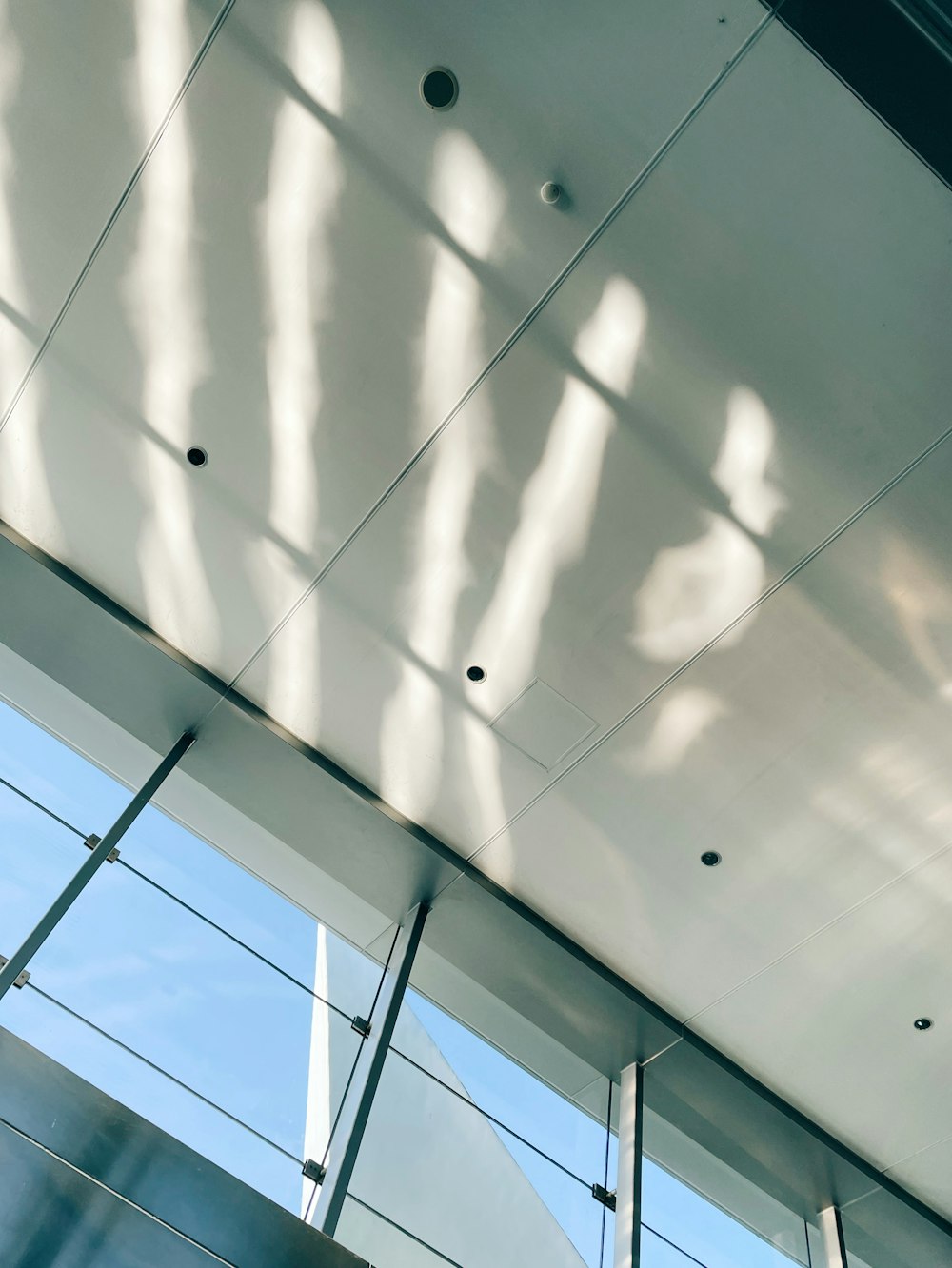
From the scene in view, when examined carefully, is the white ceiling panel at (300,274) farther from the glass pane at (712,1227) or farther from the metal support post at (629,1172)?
the glass pane at (712,1227)

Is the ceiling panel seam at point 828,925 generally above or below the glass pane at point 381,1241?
above

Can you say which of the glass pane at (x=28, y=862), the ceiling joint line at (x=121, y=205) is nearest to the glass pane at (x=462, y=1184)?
the glass pane at (x=28, y=862)

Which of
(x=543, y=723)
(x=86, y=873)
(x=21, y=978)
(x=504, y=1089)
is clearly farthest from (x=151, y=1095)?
(x=543, y=723)

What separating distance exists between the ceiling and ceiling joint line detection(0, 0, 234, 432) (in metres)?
0.02

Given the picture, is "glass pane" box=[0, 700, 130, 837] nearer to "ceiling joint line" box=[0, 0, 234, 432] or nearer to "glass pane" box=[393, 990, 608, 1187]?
"ceiling joint line" box=[0, 0, 234, 432]

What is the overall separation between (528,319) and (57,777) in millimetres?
3953

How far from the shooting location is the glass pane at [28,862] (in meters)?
5.50

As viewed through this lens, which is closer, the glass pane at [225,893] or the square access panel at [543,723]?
the square access panel at [543,723]

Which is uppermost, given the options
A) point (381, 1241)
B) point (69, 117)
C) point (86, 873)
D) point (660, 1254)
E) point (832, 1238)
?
point (69, 117)

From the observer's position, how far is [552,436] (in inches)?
211

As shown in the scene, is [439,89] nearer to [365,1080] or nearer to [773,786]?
[773,786]

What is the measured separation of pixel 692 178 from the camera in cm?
453

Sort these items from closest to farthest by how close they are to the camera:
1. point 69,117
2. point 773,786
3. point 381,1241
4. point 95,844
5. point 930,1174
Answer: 1. point 69,117
2. point 381,1241
3. point 95,844
4. point 773,786
5. point 930,1174

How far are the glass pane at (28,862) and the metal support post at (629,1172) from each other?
4214 mm
